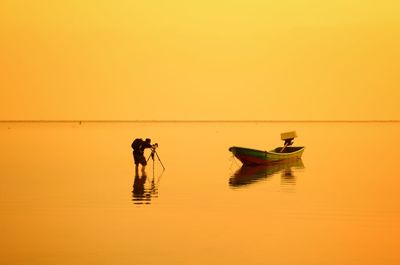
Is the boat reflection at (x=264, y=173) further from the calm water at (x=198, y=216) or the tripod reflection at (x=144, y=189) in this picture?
the tripod reflection at (x=144, y=189)

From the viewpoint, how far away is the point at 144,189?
20.0 meters

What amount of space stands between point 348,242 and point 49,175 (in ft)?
46.9

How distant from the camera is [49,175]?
79.9 ft

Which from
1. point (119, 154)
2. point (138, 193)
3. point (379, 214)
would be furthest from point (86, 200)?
point (119, 154)

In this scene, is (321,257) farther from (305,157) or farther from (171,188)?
(305,157)

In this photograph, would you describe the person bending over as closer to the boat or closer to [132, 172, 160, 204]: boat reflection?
[132, 172, 160, 204]: boat reflection

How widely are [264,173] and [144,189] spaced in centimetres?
791

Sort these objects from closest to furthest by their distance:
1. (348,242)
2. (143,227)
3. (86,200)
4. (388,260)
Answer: (388,260) → (348,242) → (143,227) → (86,200)

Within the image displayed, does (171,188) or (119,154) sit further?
(119,154)

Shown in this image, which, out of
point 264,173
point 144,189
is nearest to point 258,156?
point 264,173

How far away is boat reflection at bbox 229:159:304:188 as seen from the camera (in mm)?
23095

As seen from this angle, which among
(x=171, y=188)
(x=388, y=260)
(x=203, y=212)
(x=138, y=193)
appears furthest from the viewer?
(x=171, y=188)

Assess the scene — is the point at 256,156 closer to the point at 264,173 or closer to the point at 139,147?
the point at 264,173

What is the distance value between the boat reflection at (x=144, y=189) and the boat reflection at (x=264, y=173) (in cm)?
249
